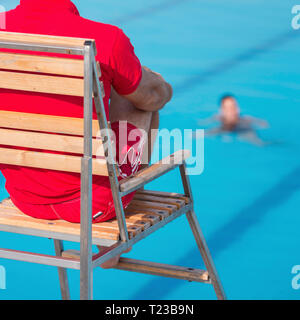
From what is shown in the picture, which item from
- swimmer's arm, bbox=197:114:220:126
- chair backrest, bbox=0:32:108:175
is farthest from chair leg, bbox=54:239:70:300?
swimmer's arm, bbox=197:114:220:126

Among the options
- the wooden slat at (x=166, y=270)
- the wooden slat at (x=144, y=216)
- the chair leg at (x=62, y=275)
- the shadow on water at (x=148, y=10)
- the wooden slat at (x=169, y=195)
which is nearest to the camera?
the wooden slat at (x=144, y=216)

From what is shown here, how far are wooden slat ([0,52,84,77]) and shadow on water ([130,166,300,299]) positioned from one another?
1535 mm

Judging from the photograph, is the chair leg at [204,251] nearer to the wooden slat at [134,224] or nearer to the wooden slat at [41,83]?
the wooden slat at [134,224]

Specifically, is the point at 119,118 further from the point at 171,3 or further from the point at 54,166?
the point at 171,3

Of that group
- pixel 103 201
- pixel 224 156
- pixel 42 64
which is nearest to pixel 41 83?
pixel 42 64

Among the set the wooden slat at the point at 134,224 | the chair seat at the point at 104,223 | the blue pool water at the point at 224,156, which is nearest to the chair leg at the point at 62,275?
the blue pool water at the point at 224,156

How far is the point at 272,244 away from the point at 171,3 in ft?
16.8

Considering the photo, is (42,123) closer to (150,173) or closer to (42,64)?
(42,64)

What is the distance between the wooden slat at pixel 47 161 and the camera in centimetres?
247

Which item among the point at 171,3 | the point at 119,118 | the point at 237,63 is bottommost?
the point at 119,118

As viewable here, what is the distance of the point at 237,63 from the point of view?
703 centimetres

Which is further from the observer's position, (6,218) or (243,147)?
(243,147)

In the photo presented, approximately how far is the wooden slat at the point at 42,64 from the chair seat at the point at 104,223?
540mm

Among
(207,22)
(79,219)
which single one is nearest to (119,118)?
(79,219)
